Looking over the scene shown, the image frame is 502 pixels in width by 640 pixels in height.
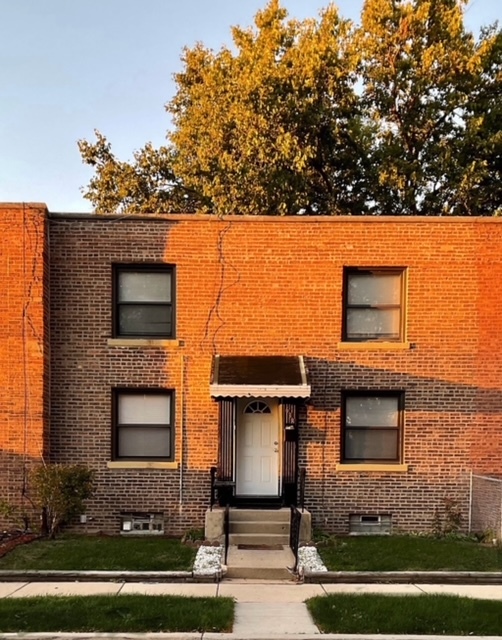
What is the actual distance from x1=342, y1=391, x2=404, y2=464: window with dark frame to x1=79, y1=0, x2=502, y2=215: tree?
7540 millimetres

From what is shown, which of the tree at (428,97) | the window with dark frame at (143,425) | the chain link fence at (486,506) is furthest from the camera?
the tree at (428,97)

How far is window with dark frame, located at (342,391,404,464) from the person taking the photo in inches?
428

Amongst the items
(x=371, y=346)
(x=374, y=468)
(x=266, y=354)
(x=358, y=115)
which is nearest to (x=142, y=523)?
(x=266, y=354)

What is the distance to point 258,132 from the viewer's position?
1595 cm

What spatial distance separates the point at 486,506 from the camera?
33.0ft

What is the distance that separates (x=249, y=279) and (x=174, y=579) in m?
5.42

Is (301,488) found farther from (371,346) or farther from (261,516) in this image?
(371,346)

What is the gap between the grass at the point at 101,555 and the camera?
26.5ft

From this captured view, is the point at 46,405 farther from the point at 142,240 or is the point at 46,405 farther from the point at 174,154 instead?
the point at 174,154

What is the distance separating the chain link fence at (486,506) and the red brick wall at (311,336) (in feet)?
0.76

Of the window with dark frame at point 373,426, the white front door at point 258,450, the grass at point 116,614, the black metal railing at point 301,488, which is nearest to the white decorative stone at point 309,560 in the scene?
the black metal railing at point 301,488

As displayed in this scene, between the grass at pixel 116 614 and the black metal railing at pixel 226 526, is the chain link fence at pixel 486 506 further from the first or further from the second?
the grass at pixel 116 614

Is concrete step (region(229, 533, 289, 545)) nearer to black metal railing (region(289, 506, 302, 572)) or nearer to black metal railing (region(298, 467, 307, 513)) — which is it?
black metal railing (region(289, 506, 302, 572))

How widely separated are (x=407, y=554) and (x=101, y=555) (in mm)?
4825
